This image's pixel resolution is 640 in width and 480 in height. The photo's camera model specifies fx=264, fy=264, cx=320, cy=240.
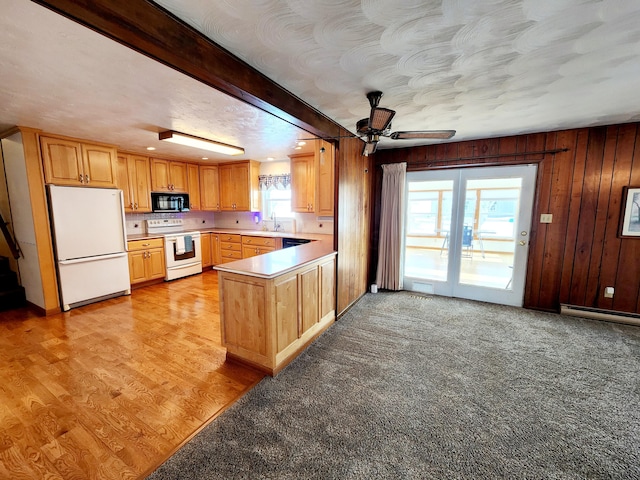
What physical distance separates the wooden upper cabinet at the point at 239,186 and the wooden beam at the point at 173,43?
3.67 meters

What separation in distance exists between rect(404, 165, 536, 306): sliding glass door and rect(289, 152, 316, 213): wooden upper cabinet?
66.0 inches

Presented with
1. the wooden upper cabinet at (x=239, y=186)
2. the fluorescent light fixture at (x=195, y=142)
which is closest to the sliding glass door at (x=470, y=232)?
the fluorescent light fixture at (x=195, y=142)

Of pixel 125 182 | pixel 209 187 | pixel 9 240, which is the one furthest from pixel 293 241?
pixel 9 240

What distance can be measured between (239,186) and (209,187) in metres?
0.75

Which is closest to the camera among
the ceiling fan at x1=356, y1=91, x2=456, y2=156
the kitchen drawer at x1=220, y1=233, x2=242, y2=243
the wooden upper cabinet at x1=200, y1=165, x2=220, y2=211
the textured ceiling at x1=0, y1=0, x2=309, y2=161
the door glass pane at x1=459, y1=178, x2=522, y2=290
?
the textured ceiling at x1=0, y1=0, x2=309, y2=161

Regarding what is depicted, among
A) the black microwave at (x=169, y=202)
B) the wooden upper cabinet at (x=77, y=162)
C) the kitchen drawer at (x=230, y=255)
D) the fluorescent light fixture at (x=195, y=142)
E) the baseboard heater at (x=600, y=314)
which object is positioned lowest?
the baseboard heater at (x=600, y=314)

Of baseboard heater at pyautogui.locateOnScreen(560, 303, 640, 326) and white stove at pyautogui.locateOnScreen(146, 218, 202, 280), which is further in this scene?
white stove at pyautogui.locateOnScreen(146, 218, 202, 280)

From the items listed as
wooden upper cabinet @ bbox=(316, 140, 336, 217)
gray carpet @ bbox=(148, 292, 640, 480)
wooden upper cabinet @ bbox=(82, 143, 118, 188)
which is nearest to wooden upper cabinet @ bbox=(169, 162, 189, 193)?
wooden upper cabinet @ bbox=(82, 143, 118, 188)

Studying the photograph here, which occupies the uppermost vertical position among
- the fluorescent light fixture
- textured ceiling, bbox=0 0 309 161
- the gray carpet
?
textured ceiling, bbox=0 0 309 161

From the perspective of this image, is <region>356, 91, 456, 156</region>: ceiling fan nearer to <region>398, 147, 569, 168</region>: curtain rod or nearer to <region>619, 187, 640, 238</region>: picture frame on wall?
<region>398, 147, 569, 168</region>: curtain rod

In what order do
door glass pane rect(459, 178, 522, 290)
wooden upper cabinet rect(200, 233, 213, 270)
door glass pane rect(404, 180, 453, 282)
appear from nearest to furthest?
door glass pane rect(459, 178, 522, 290) < door glass pane rect(404, 180, 453, 282) < wooden upper cabinet rect(200, 233, 213, 270)

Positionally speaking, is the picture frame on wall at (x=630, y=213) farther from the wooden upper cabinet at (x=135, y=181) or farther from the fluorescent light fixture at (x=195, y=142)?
the wooden upper cabinet at (x=135, y=181)

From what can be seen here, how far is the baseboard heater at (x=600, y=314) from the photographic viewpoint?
3.23 meters

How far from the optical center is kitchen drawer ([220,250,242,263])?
221 inches
